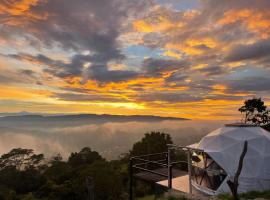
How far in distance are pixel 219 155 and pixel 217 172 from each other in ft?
3.41

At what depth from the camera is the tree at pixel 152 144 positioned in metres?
41.2

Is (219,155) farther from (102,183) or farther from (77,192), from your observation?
(77,192)

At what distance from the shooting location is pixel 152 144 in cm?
4169

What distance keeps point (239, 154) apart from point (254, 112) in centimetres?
4176

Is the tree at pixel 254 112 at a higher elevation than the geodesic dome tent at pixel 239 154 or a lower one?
higher

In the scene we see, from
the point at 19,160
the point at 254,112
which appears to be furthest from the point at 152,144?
the point at 19,160

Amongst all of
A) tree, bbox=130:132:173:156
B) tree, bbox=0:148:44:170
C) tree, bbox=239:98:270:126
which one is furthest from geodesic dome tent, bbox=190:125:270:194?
tree, bbox=0:148:44:170

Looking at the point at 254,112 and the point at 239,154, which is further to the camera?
the point at 254,112

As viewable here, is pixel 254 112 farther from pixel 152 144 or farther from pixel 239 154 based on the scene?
pixel 239 154

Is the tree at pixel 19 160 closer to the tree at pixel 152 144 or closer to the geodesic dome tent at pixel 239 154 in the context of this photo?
the tree at pixel 152 144

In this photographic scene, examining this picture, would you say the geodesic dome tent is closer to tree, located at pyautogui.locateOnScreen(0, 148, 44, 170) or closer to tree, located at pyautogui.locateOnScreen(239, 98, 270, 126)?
tree, located at pyautogui.locateOnScreen(239, 98, 270, 126)

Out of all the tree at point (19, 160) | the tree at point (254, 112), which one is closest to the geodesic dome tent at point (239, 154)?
the tree at point (254, 112)

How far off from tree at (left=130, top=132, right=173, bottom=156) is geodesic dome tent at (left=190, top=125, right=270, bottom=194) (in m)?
23.6

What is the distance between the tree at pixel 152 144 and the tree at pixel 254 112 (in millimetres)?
20076
